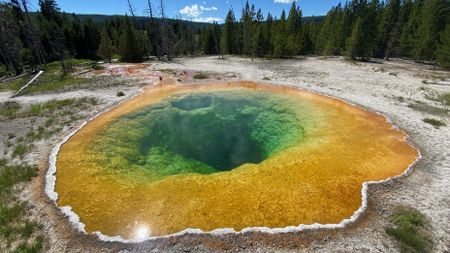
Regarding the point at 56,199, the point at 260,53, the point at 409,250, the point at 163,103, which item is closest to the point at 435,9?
the point at 260,53

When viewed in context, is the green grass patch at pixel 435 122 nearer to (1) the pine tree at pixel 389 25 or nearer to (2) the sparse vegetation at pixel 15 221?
(2) the sparse vegetation at pixel 15 221

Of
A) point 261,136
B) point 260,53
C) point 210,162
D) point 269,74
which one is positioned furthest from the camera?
point 260,53

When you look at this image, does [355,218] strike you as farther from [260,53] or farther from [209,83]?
[260,53]

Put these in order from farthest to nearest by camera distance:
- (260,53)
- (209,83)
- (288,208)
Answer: (260,53)
(209,83)
(288,208)

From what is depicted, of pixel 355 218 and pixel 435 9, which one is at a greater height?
pixel 435 9

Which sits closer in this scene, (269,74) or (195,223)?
(195,223)

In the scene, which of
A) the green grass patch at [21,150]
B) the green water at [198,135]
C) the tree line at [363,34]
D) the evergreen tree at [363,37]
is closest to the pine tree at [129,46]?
the tree line at [363,34]
